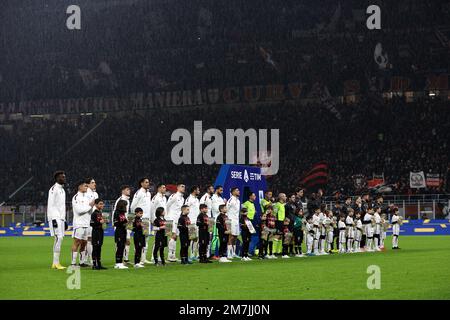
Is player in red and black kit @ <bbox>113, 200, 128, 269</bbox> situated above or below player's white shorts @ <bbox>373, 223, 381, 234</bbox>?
above

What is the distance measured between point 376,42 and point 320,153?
11.7 meters

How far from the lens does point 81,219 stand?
20469 mm

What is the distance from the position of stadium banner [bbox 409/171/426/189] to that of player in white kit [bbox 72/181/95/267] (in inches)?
1244

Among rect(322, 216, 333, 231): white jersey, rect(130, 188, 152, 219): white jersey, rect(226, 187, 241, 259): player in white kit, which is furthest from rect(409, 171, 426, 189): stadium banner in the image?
rect(130, 188, 152, 219): white jersey

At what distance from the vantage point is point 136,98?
219 ft

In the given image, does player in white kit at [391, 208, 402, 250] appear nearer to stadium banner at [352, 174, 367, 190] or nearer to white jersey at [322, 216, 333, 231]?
white jersey at [322, 216, 333, 231]

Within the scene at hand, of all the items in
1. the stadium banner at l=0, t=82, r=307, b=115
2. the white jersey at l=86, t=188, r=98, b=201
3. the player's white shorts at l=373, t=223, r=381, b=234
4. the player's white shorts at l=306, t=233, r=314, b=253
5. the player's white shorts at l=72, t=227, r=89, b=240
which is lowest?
the player's white shorts at l=306, t=233, r=314, b=253

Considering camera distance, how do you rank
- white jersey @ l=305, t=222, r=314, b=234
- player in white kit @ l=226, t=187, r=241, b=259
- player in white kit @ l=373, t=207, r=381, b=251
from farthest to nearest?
1. player in white kit @ l=373, t=207, r=381, b=251
2. white jersey @ l=305, t=222, r=314, b=234
3. player in white kit @ l=226, t=187, r=241, b=259

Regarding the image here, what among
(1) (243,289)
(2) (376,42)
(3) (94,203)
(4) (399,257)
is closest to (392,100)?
(2) (376,42)

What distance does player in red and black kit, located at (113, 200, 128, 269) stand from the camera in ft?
67.7

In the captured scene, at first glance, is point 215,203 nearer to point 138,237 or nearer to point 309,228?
point 138,237

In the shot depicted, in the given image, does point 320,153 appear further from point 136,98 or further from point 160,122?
point 136,98

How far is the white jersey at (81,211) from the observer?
67.0 ft

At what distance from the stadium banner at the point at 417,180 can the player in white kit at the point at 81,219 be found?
31585 millimetres
